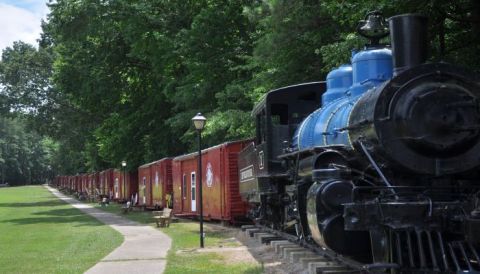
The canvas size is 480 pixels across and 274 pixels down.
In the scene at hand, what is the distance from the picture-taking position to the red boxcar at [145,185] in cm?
3306

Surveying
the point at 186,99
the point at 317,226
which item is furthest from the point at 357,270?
the point at 186,99

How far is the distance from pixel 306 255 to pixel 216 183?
1073 cm

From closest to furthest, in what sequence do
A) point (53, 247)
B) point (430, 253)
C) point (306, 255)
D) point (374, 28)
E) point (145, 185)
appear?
point (430, 253) < point (374, 28) < point (306, 255) < point (53, 247) < point (145, 185)

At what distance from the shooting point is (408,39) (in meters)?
6.86

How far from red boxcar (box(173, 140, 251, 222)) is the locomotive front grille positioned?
42.0 feet

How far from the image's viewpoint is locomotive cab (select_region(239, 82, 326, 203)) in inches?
467

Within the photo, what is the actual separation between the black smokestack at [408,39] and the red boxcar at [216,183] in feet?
39.8

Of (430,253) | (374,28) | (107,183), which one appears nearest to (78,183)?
(107,183)

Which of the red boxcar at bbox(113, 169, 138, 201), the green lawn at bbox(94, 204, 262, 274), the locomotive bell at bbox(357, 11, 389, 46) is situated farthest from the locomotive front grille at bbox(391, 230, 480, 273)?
the red boxcar at bbox(113, 169, 138, 201)

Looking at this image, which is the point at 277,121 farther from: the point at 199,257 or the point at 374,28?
the point at 374,28

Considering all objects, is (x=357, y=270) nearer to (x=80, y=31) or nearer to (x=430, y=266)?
(x=430, y=266)

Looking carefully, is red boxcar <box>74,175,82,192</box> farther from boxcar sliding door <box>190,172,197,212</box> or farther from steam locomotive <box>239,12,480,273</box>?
steam locomotive <box>239,12,480,273</box>

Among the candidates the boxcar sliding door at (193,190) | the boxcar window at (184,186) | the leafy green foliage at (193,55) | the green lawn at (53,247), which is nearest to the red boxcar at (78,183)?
the leafy green foliage at (193,55)

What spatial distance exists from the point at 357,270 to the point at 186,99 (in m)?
18.3
